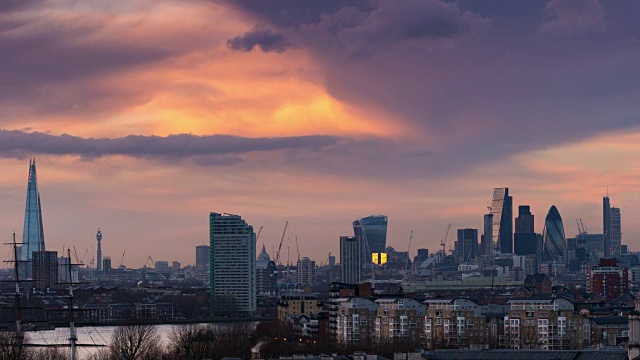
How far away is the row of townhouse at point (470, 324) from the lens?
12488 centimetres

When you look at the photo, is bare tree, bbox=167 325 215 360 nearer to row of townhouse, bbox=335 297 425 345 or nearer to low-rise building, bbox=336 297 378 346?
row of townhouse, bbox=335 297 425 345

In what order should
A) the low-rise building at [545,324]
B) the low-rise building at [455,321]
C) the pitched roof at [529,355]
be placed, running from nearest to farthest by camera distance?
the pitched roof at [529,355] → the low-rise building at [545,324] → the low-rise building at [455,321]

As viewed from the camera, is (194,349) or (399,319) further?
(399,319)

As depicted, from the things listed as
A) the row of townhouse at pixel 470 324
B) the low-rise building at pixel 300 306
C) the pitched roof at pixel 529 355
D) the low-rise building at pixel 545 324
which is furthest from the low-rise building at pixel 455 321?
the pitched roof at pixel 529 355

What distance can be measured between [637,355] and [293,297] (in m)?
140

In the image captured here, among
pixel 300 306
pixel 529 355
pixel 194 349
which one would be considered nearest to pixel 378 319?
pixel 194 349

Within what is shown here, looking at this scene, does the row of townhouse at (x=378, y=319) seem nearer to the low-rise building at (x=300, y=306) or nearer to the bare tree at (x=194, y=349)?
the bare tree at (x=194, y=349)

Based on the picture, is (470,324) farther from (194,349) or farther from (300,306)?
(300,306)

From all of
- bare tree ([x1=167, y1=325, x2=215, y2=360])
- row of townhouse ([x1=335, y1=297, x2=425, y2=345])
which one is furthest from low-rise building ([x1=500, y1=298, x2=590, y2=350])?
bare tree ([x1=167, y1=325, x2=215, y2=360])

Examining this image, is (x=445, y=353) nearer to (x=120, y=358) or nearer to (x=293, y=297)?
(x=120, y=358)

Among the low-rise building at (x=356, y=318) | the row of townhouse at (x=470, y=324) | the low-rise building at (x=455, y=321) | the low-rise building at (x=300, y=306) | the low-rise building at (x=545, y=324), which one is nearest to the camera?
the low-rise building at (x=545, y=324)

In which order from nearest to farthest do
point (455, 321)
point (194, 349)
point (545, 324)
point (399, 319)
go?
point (194, 349) < point (545, 324) < point (455, 321) < point (399, 319)

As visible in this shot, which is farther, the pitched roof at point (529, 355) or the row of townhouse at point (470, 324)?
the row of townhouse at point (470, 324)

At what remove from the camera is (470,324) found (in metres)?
136
